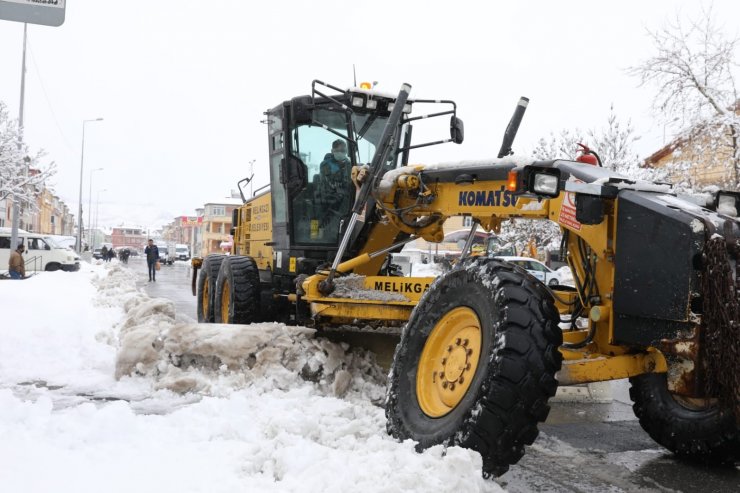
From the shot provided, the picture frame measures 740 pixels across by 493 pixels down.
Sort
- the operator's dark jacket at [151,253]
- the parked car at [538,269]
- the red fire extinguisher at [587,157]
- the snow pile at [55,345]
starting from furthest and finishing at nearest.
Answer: the operator's dark jacket at [151,253] < the parked car at [538,269] < the snow pile at [55,345] < the red fire extinguisher at [587,157]

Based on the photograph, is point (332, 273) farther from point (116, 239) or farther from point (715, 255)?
point (116, 239)

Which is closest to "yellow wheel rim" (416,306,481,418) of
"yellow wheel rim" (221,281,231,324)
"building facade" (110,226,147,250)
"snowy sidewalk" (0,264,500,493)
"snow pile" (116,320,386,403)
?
"snowy sidewalk" (0,264,500,493)

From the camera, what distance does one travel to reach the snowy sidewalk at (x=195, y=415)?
3193mm

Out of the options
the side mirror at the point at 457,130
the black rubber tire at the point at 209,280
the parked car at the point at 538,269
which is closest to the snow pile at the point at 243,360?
the side mirror at the point at 457,130

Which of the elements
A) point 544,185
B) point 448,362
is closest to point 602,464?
point 448,362

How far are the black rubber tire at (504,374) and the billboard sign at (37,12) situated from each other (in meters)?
3.29

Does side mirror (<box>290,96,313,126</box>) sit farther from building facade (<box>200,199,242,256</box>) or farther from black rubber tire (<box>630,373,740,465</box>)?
building facade (<box>200,199,242,256</box>)

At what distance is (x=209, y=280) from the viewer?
31.2 ft

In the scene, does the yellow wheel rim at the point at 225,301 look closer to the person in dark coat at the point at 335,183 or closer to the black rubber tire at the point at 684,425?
the person in dark coat at the point at 335,183

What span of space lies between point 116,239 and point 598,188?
564 ft

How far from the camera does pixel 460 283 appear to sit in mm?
3934

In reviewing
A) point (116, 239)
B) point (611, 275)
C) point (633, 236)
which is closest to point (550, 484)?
point (611, 275)

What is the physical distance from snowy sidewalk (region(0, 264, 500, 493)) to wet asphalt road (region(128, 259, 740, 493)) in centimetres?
93

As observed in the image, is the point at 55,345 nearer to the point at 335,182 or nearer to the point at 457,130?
Answer: the point at 335,182
